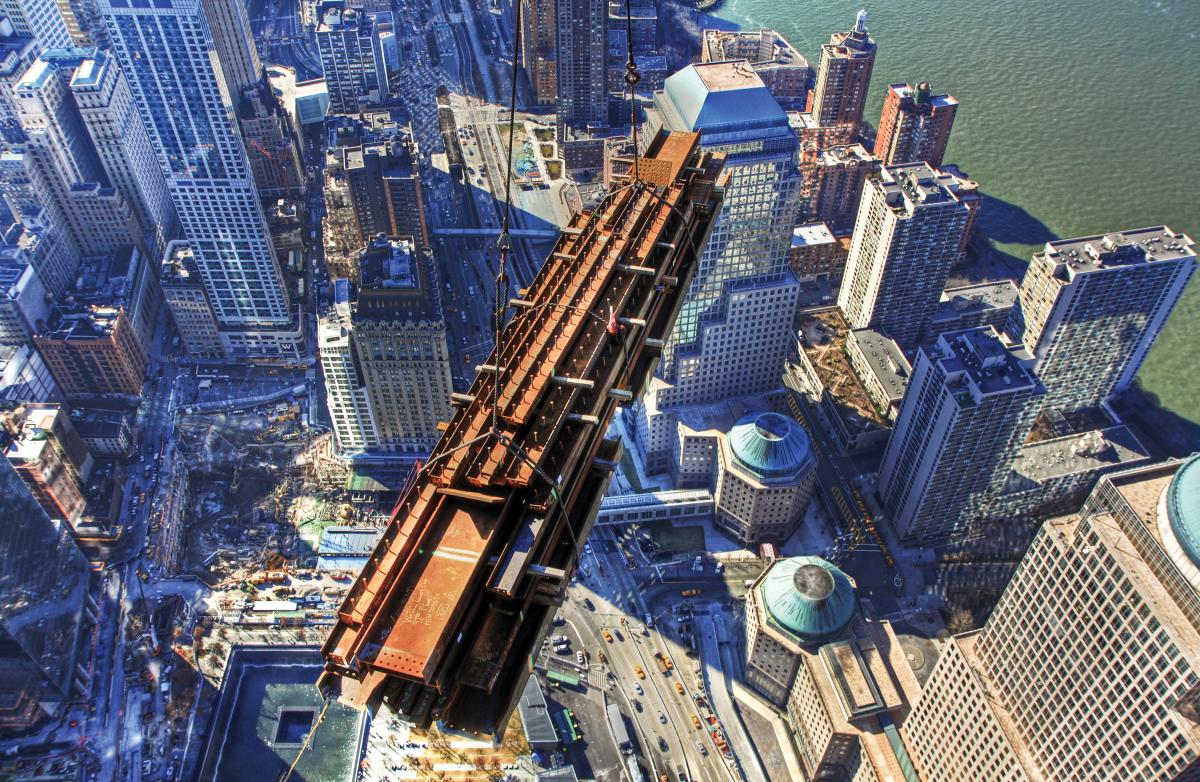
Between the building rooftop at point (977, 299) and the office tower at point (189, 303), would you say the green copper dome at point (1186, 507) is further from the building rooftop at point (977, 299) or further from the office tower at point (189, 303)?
the office tower at point (189, 303)

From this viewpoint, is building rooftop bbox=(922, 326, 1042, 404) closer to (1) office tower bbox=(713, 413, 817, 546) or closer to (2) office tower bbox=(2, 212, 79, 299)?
(1) office tower bbox=(713, 413, 817, 546)

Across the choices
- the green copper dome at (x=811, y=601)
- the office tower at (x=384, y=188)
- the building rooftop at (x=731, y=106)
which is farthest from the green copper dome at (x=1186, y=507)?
the office tower at (x=384, y=188)

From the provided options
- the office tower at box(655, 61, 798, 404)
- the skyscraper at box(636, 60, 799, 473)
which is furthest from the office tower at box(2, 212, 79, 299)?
the office tower at box(655, 61, 798, 404)

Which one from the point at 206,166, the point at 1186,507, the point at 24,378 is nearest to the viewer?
the point at 1186,507

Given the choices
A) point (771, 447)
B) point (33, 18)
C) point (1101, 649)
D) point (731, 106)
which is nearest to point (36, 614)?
point (771, 447)

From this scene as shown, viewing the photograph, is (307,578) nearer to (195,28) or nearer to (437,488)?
(195,28)

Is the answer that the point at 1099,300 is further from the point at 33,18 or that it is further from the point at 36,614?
the point at 33,18

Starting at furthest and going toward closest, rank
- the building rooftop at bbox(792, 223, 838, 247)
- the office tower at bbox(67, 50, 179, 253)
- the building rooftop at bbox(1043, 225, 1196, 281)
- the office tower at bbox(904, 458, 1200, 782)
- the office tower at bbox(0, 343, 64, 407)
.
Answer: the building rooftop at bbox(792, 223, 838, 247) → the office tower at bbox(67, 50, 179, 253) → the office tower at bbox(0, 343, 64, 407) → the building rooftop at bbox(1043, 225, 1196, 281) → the office tower at bbox(904, 458, 1200, 782)
